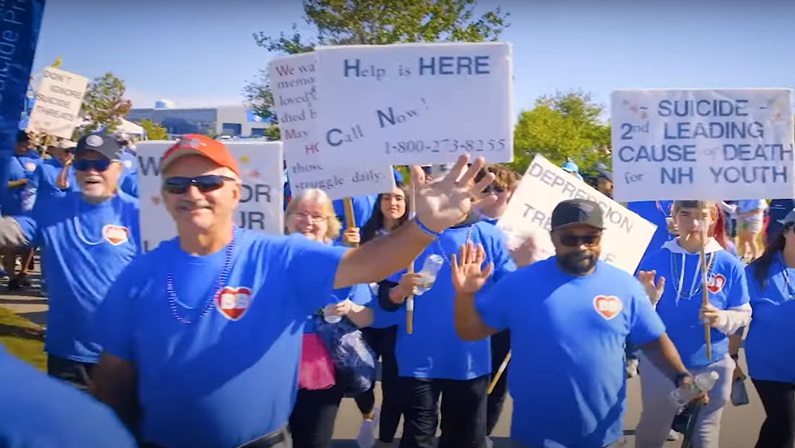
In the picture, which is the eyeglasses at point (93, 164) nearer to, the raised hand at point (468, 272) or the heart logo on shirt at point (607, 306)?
the raised hand at point (468, 272)

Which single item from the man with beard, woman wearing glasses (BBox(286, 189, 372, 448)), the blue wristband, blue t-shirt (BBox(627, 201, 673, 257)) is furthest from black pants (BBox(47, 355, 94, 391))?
blue t-shirt (BBox(627, 201, 673, 257))

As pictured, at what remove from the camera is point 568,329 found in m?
3.42

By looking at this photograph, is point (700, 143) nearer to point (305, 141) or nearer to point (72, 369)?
point (305, 141)

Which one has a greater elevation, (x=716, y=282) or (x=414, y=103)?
(x=414, y=103)

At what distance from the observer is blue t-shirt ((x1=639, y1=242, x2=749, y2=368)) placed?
4648mm

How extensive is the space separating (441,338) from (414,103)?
1.36 metres

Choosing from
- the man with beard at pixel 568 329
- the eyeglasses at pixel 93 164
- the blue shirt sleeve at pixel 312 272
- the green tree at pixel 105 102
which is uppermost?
the green tree at pixel 105 102

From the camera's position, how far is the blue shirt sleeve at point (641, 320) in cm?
357

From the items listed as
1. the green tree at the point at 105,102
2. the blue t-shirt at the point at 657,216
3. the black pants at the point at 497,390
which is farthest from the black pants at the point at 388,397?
the green tree at the point at 105,102

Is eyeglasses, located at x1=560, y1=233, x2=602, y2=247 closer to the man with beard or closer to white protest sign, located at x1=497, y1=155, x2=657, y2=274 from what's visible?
the man with beard

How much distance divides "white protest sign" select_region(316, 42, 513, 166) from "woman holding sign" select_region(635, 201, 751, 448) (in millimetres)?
1381

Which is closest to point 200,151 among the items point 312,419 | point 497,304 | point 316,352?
point 497,304

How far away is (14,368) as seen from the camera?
54.4 inches

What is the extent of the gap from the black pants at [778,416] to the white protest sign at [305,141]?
2.48 metres
